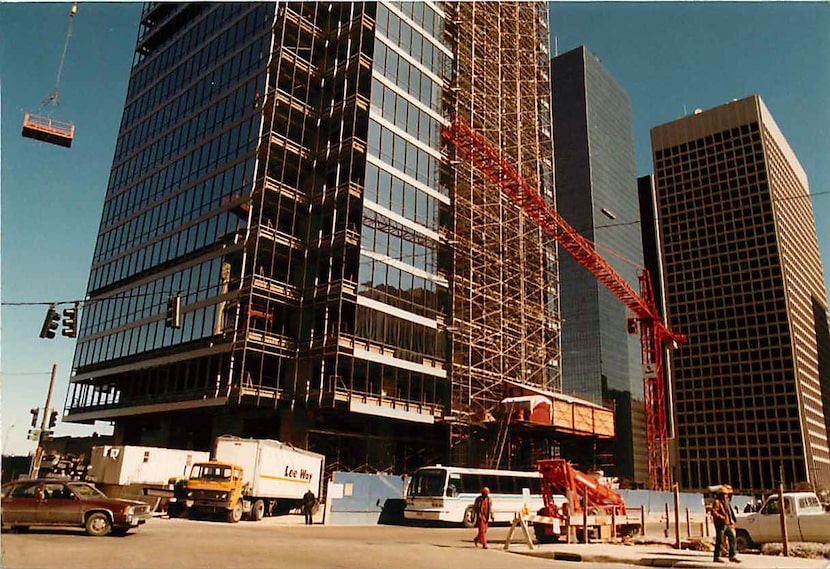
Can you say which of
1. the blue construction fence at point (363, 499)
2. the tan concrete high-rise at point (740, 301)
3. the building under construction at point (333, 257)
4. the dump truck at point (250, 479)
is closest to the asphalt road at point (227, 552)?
the dump truck at point (250, 479)

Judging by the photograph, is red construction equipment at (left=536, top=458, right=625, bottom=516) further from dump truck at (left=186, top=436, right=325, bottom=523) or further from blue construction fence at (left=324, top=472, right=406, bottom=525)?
dump truck at (left=186, top=436, right=325, bottom=523)

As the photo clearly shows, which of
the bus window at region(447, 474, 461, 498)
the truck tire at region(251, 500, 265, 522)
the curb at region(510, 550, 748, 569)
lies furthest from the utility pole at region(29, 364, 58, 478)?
the curb at region(510, 550, 748, 569)

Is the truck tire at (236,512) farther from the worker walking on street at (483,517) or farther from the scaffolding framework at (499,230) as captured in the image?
the scaffolding framework at (499,230)

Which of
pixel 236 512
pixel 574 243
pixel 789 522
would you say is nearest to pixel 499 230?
pixel 574 243

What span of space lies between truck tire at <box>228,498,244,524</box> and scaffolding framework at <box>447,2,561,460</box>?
21942 millimetres

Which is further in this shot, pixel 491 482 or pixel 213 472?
pixel 491 482

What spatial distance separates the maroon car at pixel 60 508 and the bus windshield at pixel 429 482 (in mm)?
Result: 16254

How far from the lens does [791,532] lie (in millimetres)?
21516

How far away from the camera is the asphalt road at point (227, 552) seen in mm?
13453

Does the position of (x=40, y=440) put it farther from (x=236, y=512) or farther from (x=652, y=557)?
(x=652, y=557)

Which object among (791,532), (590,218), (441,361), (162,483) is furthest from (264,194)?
(590,218)

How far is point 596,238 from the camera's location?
139 metres

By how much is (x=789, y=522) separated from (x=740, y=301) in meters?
126

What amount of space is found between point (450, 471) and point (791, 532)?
48.9 ft
